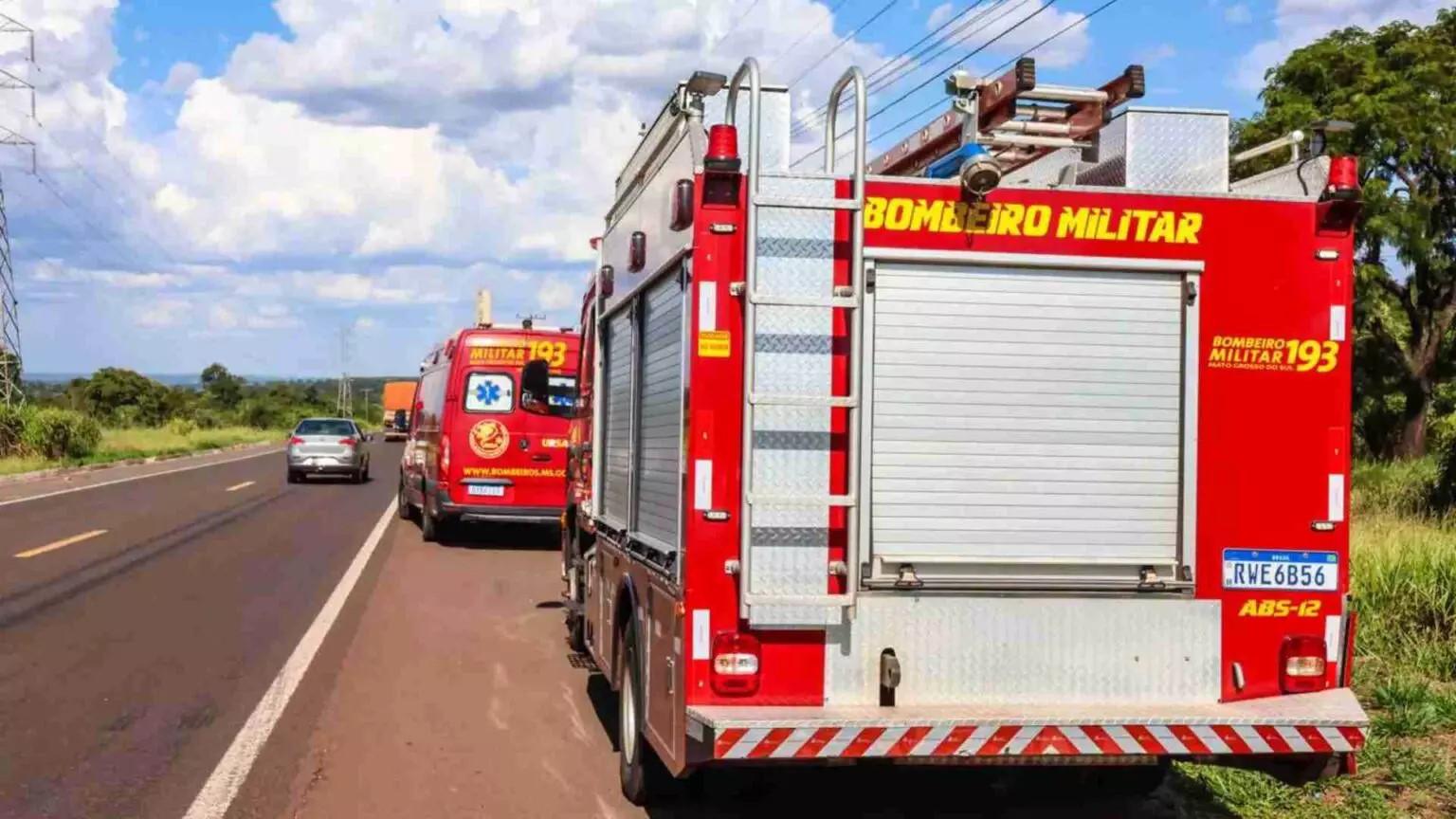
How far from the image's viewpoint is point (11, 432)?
135ft

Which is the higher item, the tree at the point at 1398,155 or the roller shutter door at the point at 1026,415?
the tree at the point at 1398,155

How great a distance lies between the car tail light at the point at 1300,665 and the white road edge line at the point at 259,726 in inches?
178

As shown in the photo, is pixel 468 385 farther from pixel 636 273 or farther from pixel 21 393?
pixel 21 393

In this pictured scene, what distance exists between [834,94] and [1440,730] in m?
4.73

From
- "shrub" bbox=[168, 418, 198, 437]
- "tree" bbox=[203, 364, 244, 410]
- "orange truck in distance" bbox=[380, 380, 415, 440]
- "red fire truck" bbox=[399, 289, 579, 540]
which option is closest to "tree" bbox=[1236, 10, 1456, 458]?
"red fire truck" bbox=[399, 289, 579, 540]

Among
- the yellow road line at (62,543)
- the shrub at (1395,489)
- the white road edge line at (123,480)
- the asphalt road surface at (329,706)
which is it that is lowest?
the asphalt road surface at (329,706)

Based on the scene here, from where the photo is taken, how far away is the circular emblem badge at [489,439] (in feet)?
60.5

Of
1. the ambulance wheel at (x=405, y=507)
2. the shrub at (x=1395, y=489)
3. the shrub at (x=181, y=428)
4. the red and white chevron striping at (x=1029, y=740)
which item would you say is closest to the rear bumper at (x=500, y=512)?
the ambulance wheel at (x=405, y=507)

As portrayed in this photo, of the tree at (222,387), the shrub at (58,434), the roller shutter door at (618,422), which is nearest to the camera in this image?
the roller shutter door at (618,422)

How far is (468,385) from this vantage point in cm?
1841

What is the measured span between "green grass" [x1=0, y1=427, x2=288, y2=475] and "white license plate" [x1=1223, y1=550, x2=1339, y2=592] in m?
35.3

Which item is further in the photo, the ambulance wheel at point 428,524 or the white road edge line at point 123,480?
the white road edge line at point 123,480

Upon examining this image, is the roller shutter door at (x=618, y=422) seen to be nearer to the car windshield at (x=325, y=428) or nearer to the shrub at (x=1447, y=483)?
the shrub at (x=1447, y=483)

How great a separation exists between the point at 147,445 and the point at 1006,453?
51560 millimetres
